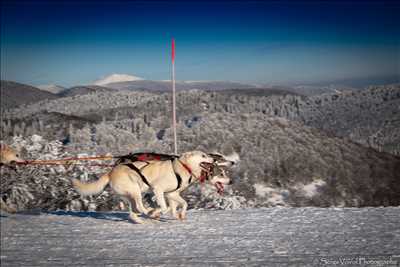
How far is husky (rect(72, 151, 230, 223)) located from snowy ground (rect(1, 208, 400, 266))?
0.66 meters

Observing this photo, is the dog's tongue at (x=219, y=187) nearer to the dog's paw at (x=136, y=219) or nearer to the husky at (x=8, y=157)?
the dog's paw at (x=136, y=219)

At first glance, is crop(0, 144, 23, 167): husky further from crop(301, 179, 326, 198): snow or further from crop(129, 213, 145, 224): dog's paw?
crop(301, 179, 326, 198): snow

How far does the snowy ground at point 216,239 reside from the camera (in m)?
5.48

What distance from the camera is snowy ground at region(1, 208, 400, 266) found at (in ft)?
18.0

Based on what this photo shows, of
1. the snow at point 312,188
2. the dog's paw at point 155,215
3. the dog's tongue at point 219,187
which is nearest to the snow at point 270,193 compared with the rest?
the snow at point 312,188

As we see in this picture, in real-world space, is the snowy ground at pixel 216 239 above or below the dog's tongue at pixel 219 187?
below

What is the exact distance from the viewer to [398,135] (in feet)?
475

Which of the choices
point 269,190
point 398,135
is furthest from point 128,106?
point 398,135

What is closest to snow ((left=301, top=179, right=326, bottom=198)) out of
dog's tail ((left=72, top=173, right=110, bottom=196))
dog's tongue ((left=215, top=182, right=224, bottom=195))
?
dog's tongue ((left=215, top=182, right=224, bottom=195))

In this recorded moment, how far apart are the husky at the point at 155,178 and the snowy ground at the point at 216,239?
0.66 meters

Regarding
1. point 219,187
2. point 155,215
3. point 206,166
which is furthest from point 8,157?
point 219,187

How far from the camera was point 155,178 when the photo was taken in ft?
25.5

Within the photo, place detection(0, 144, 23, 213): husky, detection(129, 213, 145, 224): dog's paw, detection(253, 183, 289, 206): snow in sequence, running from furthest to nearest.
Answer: detection(253, 183, 289, 206): snow < detection(129, 213, 145, 224): dog's paw < detection(0, 144, 23, 213): husky

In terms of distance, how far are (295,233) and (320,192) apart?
99.8 m
